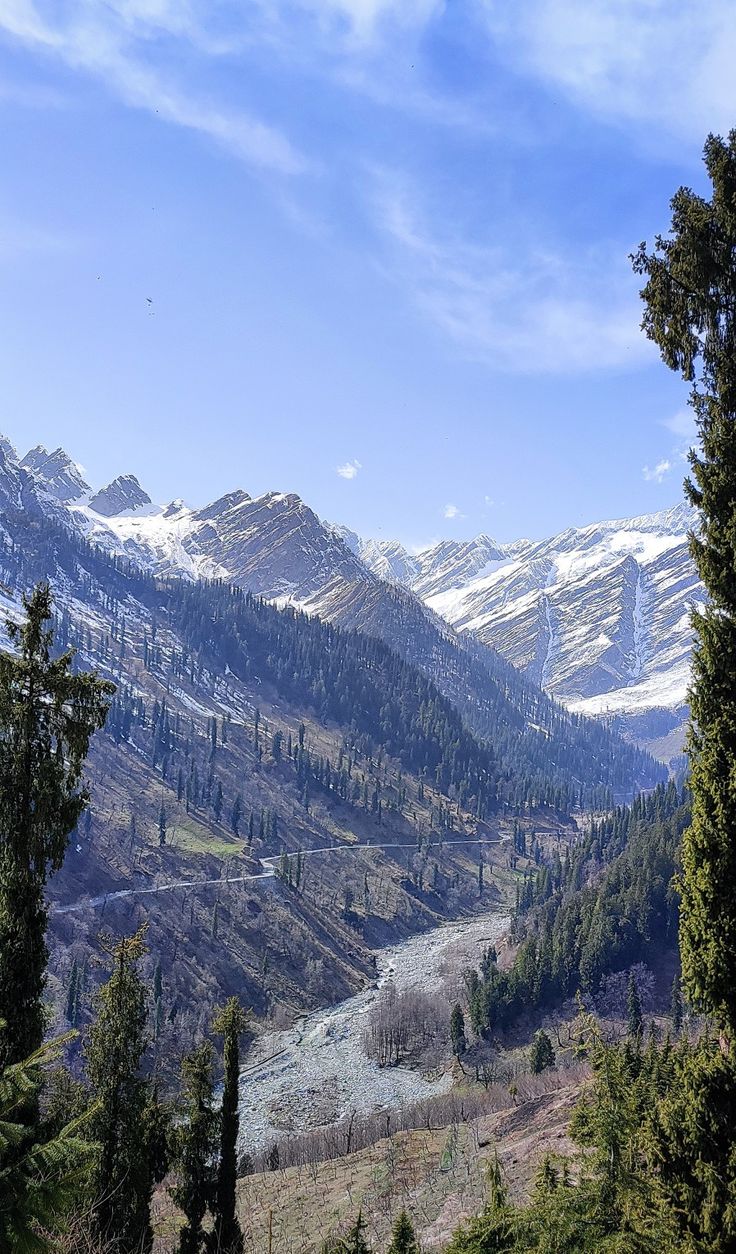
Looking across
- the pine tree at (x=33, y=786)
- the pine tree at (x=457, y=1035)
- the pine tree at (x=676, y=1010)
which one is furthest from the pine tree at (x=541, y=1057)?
the pine tree at (x=33, y=786)

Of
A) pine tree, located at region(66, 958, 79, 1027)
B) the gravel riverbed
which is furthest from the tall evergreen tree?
pine tree, located at region(66, 958, 79, 1027)

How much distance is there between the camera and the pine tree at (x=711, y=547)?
1244 centimetres

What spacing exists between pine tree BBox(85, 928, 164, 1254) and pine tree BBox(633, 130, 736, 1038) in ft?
73.1

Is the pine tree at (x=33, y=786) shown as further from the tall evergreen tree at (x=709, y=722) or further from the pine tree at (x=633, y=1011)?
the pine tree at (x=633, y=1011)

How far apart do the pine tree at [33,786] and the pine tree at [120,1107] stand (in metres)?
12.8

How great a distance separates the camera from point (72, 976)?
116m

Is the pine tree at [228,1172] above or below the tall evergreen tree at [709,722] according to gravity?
below

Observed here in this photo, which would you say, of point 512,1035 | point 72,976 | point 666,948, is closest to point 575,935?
point 666,948

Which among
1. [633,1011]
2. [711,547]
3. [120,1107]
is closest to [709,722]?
[711,547]

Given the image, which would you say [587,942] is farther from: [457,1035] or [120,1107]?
[120,1107]

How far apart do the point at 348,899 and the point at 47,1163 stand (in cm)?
18185

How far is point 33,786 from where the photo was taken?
17.1 metres

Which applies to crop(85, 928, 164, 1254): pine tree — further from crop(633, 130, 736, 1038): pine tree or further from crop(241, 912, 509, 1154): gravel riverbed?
crop(241, 912, 509, 1154): gravel riverbed

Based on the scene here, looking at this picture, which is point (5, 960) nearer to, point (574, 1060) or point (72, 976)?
point (574, 1060)
